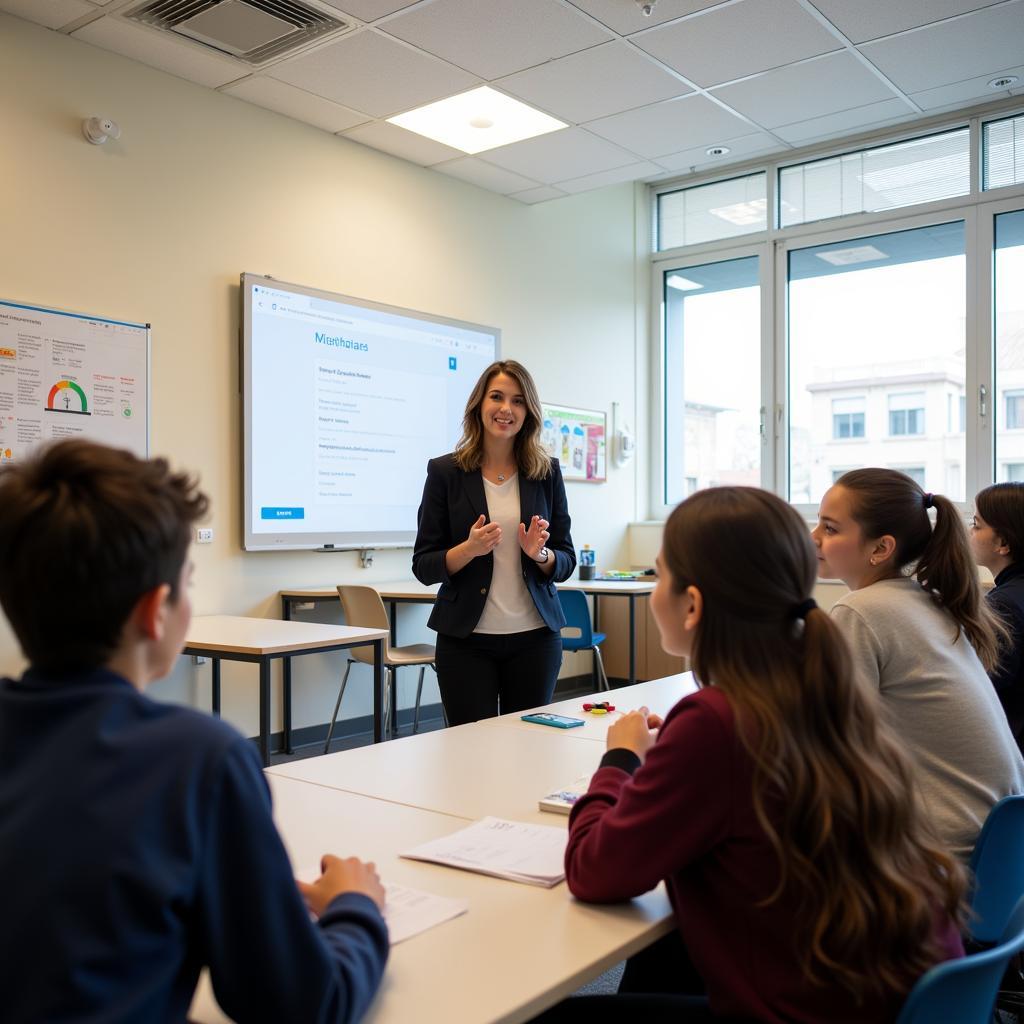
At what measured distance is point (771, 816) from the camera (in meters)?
1.08

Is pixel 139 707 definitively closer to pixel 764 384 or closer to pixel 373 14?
pixel 373 14

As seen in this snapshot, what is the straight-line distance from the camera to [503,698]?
2795 mm

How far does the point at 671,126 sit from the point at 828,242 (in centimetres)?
172

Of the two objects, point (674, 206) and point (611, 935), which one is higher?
point (674, 206)

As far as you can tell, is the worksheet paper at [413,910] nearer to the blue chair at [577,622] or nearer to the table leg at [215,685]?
the table leg at [215,685]

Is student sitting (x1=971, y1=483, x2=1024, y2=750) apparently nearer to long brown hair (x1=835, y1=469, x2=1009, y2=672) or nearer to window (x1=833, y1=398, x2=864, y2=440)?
long brown hair (x1=835, y1=469, x2=1009, y2=672)

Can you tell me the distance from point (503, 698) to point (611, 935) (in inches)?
→ 65.8

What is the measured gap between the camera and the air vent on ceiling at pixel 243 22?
3.77 m

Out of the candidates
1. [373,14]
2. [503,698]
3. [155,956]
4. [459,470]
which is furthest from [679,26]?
[155,956]

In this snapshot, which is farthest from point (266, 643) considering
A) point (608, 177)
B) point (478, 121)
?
point (608, 177)

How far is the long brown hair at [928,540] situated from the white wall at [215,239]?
2786mm

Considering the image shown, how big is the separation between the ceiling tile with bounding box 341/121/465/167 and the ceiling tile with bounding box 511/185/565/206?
726mm

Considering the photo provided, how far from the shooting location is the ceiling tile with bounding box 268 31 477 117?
4.16 meters

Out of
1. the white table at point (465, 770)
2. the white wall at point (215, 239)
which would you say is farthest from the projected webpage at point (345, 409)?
the white table at point (465, 770)
